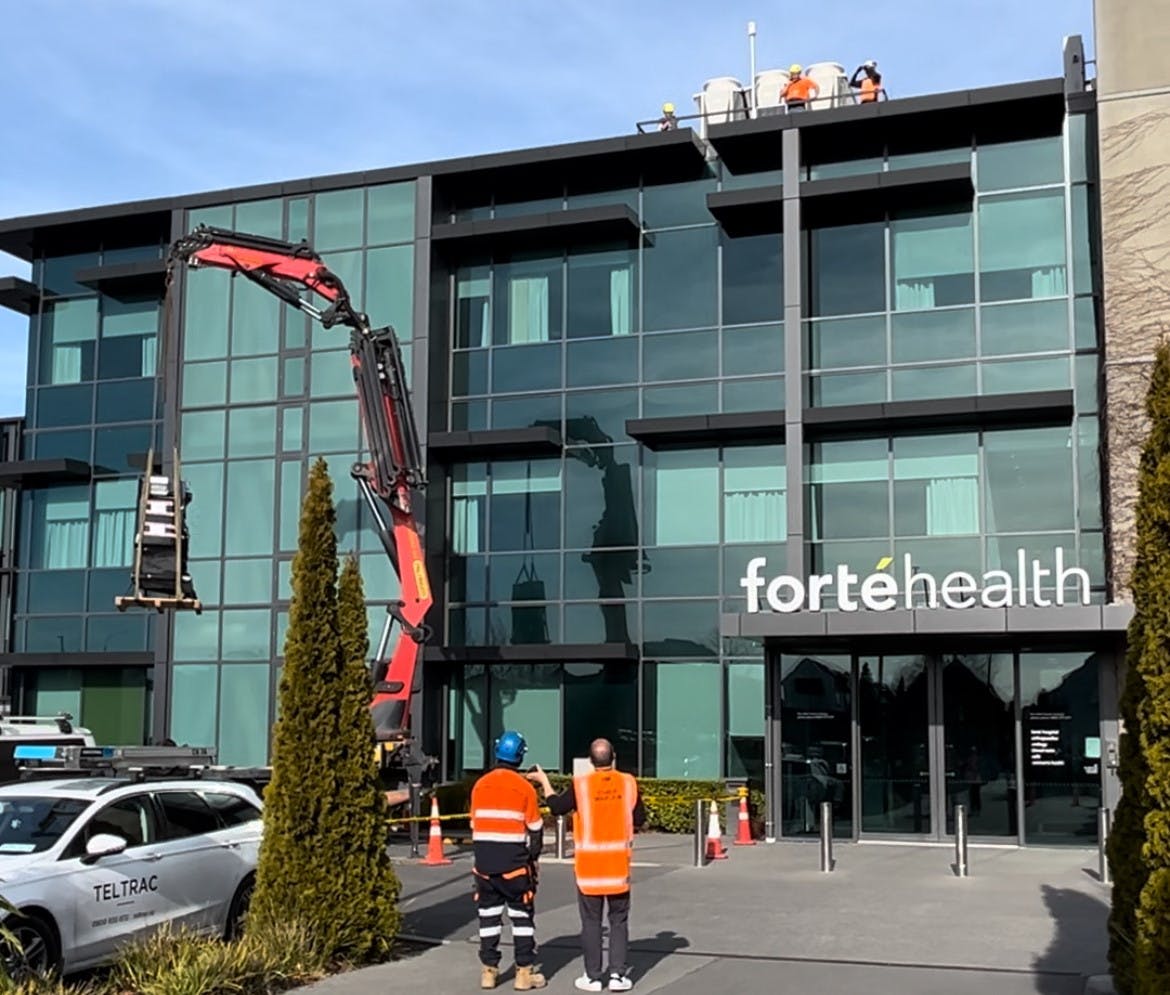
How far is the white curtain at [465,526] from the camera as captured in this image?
2852cm

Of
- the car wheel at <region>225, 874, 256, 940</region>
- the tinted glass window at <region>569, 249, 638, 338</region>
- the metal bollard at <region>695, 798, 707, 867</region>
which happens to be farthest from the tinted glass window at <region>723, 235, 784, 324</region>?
the car wheel at <region>225, 874, 256, 940</region>

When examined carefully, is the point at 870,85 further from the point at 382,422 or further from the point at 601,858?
the point at 601,858

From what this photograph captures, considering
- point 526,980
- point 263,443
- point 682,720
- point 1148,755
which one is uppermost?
point 263,443

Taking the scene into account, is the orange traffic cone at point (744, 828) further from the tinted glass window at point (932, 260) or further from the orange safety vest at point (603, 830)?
the orange safety vest at point (603, 830)

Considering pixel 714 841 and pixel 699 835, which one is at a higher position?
pixel 699 835

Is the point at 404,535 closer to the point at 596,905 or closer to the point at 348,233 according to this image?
the point at 348,233

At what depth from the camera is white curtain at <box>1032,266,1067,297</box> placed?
25.1 metres

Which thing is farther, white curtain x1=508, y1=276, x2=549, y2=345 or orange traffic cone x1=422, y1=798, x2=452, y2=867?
white curtain x1=508, y1=276, x2=549, y2=345

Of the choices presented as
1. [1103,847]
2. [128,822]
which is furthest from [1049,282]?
[128,822]

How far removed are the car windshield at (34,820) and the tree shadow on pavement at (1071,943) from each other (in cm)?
757

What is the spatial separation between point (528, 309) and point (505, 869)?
18.8 metres

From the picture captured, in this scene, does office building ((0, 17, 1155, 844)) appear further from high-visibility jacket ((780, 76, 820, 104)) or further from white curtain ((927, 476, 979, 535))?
high-visibility jacket ((780, 76, 820, 104))

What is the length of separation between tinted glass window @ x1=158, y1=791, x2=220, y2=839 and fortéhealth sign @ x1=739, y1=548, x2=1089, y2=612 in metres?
10.9

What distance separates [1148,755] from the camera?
8.56m
